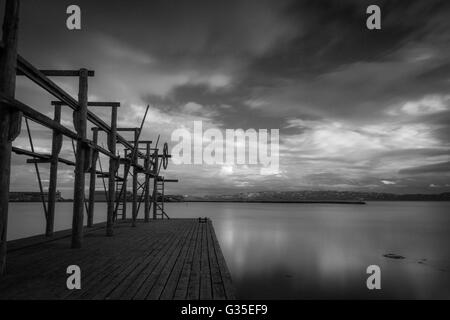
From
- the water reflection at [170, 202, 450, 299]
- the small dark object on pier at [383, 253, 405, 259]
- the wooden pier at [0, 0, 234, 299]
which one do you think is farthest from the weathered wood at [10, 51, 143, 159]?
the small dark object on pier at [383, 253, 405, 259]

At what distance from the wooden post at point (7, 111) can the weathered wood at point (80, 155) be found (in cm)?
394

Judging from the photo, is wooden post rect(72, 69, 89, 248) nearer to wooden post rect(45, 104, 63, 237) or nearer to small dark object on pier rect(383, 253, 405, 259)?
wooden post rect(45, 104, 63, 237)

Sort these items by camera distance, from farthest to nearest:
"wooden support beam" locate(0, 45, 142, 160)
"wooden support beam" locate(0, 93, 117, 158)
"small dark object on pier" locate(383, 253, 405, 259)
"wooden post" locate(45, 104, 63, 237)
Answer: "small dark object on pier" locate(383, 253, 405, 259)
"wooden post" locate(45, 104, 63, 237)
"wooden support beam" locate(0, 45, 142, 160)
"wooden support beam" locate(0, 93, 117, 158)

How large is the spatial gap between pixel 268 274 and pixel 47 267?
1379 cm

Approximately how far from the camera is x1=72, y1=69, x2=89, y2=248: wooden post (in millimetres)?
10953

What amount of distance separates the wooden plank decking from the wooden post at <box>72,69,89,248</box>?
2.68ft

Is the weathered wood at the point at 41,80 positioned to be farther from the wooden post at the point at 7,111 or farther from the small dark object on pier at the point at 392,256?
the small dark object on pier at the point at 392,256

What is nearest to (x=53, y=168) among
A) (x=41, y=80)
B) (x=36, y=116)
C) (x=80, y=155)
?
(x=80, y=155)

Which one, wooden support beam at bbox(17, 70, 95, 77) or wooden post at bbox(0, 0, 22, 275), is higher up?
wooden support beam at bbox(17, 70, 95, 77)

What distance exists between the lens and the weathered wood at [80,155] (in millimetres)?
10953

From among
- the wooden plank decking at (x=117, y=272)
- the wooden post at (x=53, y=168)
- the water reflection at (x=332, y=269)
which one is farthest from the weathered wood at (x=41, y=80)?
the water reflection at (x=332, y=269)

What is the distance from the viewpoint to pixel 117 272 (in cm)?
779

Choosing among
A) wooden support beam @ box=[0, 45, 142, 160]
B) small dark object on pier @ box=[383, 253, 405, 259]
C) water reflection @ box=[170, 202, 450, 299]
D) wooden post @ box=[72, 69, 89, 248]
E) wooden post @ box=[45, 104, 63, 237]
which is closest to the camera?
wooden support beam @ box=[0, 45, 142, 160]
